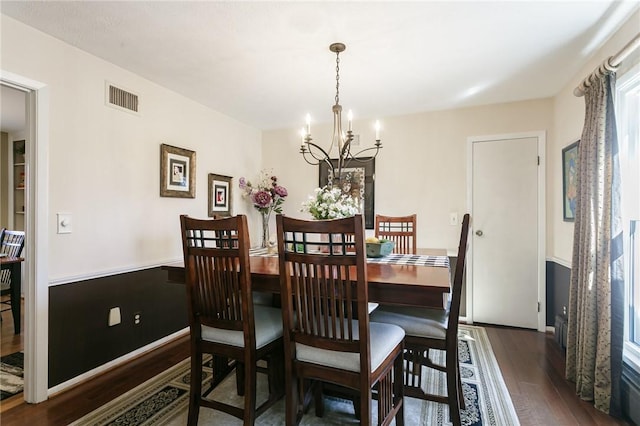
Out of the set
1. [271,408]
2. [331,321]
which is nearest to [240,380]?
[271,408]

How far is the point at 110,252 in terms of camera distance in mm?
2445

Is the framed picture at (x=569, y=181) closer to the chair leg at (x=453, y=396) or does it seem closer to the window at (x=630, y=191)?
the window at (x=630, y=191)

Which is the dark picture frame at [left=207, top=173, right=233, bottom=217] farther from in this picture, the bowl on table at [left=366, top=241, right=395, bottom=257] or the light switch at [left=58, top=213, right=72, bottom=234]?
the bowl on table at [left=366, top=241, right=395, bottom=257]

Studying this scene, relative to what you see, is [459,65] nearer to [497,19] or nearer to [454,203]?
[497,19]

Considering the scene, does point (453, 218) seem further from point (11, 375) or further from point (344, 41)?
point (11, 375)

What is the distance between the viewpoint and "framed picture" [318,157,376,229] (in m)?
3.79

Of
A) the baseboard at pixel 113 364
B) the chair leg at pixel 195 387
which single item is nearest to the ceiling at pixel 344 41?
the chair leg at pixel 195 387

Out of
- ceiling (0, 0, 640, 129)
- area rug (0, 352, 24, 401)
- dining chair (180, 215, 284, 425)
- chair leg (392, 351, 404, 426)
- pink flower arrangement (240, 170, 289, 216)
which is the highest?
ceiling (0, 0, 640, 129)

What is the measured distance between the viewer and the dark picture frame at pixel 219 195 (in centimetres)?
346

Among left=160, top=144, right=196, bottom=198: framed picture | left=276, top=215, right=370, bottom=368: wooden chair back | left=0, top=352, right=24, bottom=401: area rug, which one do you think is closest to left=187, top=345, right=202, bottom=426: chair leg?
left=276, top=215, right=370, bottom=368: wooden chair back

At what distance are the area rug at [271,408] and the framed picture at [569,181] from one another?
1.48 metres

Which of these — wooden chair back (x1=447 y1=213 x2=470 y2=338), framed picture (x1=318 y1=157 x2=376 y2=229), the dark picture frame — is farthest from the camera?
framed picture (x1=318 y1=157 x2=376 y2=229)

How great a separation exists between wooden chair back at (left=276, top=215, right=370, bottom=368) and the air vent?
6.39 ft

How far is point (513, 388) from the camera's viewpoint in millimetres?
2143
